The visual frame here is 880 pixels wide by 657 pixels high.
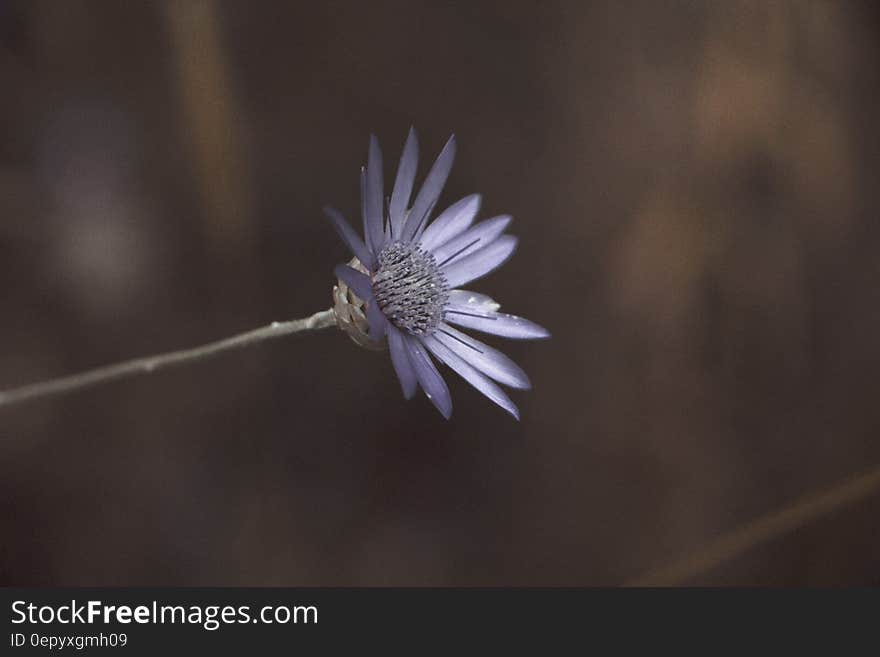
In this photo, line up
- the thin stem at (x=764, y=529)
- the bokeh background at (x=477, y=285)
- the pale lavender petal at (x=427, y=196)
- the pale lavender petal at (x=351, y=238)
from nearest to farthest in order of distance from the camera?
the pale lavender petal at (x=351, y=238) → the pale lavender petal at (x=427, y=196) → the bokeh background at (x=477, y=285) → the thin stem at (x=764, y=529)

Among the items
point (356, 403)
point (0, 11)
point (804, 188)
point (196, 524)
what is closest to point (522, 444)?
point (356, 403)

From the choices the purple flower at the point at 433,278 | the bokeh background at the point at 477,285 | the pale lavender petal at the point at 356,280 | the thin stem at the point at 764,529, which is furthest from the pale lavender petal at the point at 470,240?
the thin stem at the point at 764,529

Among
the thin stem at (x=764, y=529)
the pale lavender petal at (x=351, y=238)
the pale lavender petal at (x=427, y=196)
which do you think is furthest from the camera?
the thin stem at (x=764, y=529)

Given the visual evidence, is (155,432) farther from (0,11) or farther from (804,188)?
(804,188)

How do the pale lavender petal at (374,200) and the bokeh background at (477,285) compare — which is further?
the bokeh background at (477,285)

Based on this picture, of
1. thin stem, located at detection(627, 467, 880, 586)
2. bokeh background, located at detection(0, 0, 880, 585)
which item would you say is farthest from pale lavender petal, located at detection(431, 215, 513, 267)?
thin stem, located at detection(627, 467, 880, 586)

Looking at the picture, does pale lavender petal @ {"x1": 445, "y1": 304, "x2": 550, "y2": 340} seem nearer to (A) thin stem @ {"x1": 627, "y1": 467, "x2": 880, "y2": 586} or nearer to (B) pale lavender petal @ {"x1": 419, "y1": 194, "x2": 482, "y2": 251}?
(B) pale lavender petal @ {"x1": 419, "y1": 194, "x2": 482, "y2": 251}

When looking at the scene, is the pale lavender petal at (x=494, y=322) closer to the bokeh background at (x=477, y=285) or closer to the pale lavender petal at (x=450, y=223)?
the pale lavender petal at (x=450, y=223)
